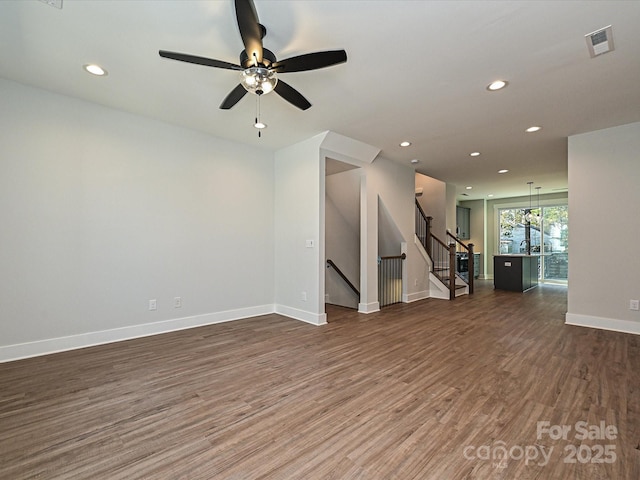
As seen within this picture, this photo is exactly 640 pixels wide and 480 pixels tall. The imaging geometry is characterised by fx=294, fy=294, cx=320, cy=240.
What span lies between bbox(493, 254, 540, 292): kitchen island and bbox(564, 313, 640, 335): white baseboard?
3328 millimetres

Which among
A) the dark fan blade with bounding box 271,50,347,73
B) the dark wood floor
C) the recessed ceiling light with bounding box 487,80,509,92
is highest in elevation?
the recessed ceiling light with bounding box 487,80,509,92

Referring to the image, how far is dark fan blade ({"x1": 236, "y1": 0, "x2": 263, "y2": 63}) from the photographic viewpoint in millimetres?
1748

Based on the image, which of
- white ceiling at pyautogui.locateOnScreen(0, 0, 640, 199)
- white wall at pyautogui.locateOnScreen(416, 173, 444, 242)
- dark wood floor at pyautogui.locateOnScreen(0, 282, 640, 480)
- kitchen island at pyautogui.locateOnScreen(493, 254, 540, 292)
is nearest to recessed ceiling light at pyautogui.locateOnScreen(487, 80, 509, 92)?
white ceiling at pyautogui.locateOnScreen(0, 0, 640, 199)

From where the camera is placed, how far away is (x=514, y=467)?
62.1 inches

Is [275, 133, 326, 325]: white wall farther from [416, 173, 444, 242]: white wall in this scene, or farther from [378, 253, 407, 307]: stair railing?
[416, 173, 444, 242]: white wall

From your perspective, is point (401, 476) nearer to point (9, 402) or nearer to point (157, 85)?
point (9, 402)

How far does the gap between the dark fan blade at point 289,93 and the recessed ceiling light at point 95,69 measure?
1.71 m

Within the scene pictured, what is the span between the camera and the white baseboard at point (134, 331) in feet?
10.00

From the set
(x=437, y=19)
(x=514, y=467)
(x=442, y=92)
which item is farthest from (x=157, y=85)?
(x=514, y=467)

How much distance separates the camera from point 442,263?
25.6 ft

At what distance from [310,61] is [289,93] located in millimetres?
458

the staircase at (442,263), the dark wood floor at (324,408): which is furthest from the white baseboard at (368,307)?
the staircase at (442,263)

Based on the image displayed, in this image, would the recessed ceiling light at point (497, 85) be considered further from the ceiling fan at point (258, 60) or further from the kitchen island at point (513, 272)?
the kitchen island at point (513, 272)

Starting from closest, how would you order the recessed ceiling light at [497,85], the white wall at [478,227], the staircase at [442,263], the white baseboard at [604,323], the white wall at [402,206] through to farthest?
the recessed ceiling light at [497,85]
the white baseboard at [604,323]
the white wall at [402,206]
the staircase at [442,263]
the white wall at [478,227]
